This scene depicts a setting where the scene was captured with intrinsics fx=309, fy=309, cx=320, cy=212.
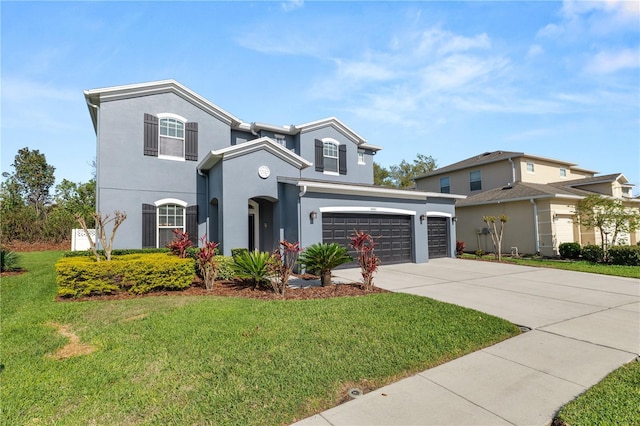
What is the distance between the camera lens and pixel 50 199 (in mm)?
31562

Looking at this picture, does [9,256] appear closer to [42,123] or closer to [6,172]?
[42,123]

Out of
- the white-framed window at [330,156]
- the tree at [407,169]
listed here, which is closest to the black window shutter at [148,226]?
the white-framed window at [330,156]

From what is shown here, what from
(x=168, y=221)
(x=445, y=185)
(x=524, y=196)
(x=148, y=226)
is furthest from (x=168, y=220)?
(x=445, y=185)

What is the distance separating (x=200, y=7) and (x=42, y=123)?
9128mm

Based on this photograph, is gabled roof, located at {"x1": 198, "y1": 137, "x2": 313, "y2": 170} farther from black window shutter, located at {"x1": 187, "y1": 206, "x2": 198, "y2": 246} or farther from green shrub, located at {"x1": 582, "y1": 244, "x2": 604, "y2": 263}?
green shrub, located at {"x1": 582, "y1": 244, "x2": 604, "y2": 263}

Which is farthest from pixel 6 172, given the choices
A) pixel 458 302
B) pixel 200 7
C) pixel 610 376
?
pixel 610 376

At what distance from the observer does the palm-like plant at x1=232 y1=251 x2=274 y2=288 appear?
320 inches

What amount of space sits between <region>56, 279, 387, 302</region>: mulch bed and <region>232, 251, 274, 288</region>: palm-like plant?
0.31 meters

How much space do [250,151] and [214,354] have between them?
8.57 m

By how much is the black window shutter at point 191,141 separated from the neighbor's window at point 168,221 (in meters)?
2.20

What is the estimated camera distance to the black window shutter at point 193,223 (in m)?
12.9

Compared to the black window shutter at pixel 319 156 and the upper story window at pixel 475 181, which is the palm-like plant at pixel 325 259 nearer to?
the black window shutter at pixel 319 156

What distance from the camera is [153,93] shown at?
41.3 ft

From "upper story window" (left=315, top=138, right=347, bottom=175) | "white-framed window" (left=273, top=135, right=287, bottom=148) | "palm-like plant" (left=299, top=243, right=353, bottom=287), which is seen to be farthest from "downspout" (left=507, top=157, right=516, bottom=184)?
"palm-like plant" (left=299, top=243, right=353, bottom=287)
